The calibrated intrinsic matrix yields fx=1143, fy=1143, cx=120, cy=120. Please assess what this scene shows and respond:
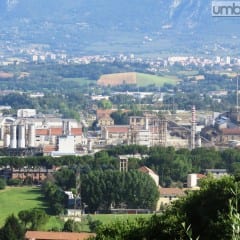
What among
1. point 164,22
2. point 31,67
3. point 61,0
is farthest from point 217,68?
point 61,0

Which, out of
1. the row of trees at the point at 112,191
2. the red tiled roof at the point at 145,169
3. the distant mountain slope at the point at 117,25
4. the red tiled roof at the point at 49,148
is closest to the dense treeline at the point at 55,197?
the row of trees at the point at 112,191

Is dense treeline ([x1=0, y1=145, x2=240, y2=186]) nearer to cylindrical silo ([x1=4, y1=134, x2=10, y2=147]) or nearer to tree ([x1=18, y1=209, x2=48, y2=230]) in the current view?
cylindrical silo ([x1=4, y1=134, x2=10, y2=147])

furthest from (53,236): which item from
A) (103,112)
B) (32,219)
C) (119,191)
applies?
(103,112)

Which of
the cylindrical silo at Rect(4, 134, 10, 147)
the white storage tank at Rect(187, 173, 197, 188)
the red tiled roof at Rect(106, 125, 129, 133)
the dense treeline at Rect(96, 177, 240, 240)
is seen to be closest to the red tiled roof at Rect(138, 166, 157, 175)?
the white storage tank at Rect(187, 173, 197, 188)

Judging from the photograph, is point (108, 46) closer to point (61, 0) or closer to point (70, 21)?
point (70, 21)

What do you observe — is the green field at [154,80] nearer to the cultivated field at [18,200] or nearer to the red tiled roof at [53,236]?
the cultivated field at [18,200]

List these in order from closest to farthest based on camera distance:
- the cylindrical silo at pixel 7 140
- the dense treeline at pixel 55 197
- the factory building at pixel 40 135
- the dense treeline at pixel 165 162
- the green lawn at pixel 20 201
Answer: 1. the green lawn at pixel 20 201
2. the dense treeline at pixel 55 197
3. the dense treeline at pixel 165 162
4. the factory building at pixel 40 135
5. the cylindrical silo at pixel 7 140

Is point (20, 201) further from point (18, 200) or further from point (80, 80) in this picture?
point (80, 80)
